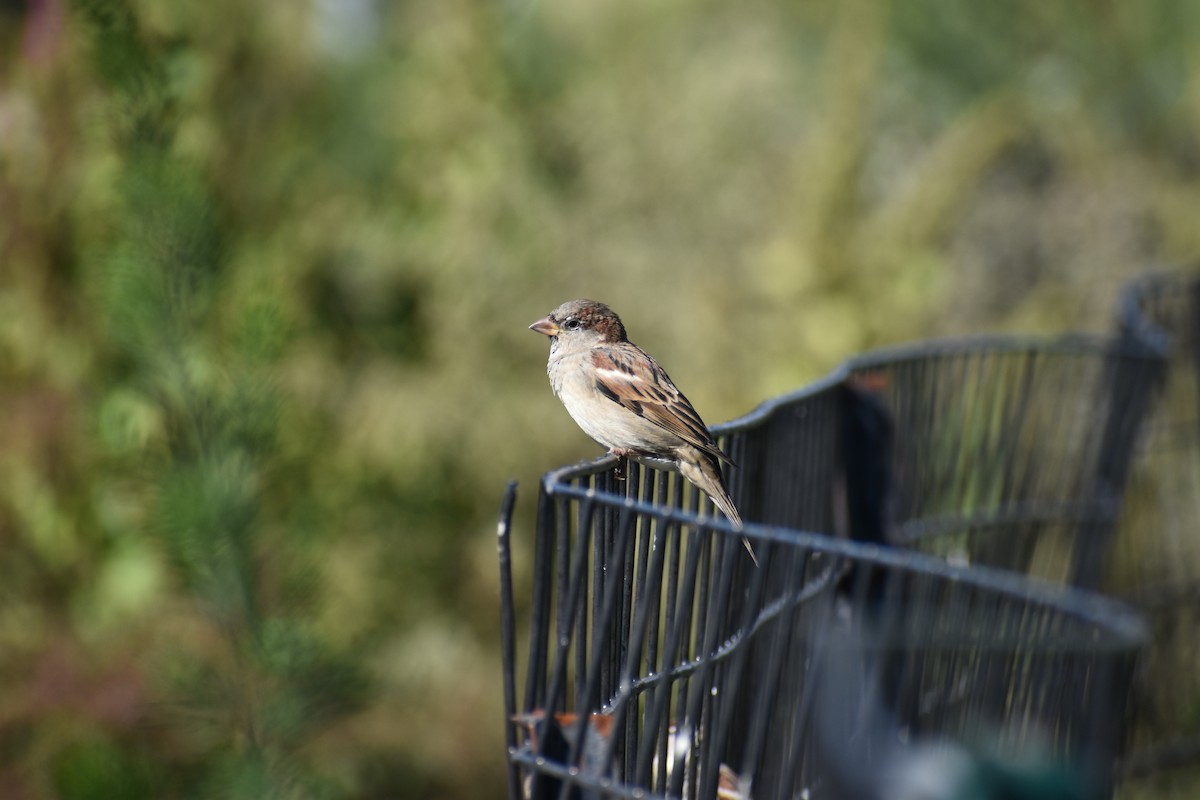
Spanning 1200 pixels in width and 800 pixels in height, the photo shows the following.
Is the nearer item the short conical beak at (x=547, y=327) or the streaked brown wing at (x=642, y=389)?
the streaked brown wing at (x=642, y=389)

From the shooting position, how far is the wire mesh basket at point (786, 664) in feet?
4.65

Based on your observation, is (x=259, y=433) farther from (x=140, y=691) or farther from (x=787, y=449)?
(x=140, y=691)

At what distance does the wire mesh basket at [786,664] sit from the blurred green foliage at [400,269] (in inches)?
53.1

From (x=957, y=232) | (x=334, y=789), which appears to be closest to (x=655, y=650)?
(x=334, y=789)

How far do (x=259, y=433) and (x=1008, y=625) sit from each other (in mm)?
2052

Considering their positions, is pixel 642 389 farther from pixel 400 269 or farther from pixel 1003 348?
pixel 400 269

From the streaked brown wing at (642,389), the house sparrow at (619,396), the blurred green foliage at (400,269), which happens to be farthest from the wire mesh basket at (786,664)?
the blurred green foliage at (400,269)

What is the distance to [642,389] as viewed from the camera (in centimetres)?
329

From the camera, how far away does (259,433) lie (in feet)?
10.3

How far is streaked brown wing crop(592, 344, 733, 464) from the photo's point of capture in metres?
3.10

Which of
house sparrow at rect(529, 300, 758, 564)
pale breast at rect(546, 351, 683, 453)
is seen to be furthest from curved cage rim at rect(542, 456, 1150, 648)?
pale breast at rect(546, 351, 683, 453)

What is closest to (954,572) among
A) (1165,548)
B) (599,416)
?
(599,416)

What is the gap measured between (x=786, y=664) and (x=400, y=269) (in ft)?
14.2

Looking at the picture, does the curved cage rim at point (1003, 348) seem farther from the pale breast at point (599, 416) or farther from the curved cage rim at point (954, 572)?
the curved cage rim at point (954, 572)
